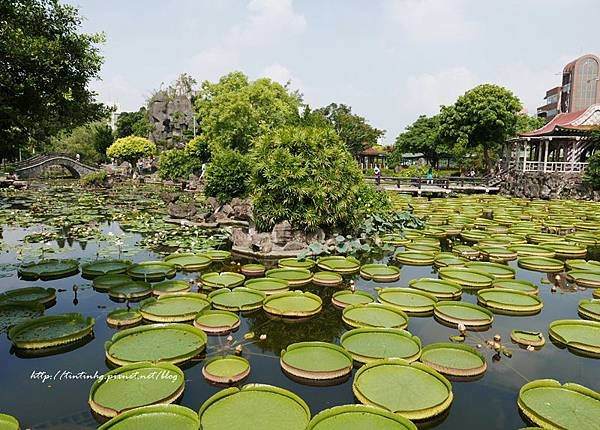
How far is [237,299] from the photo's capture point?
20.4ft

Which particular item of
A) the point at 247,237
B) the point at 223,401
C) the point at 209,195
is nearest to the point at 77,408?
the point at 223,401

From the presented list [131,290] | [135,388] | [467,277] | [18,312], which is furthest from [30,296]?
[467,277]

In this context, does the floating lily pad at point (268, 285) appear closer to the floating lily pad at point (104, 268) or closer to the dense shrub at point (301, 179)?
the floating lily pad at point (104, 268)

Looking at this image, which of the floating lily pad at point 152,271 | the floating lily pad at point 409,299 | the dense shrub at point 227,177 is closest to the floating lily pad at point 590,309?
the floating lily pad at point 409,299

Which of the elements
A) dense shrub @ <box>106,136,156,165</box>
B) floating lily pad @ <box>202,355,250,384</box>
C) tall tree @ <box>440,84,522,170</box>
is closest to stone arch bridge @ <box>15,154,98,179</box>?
dense shrub @ <box>106,136,156,165</box>

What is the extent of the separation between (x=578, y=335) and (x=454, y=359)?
79.1 inches

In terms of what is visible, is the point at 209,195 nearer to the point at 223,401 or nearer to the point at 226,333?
the point at 226,333

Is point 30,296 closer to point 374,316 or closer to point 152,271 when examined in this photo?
point 152,271

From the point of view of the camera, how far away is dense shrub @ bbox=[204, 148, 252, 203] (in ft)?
50.9

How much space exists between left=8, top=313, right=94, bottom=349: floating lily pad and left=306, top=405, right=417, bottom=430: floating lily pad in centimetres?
327

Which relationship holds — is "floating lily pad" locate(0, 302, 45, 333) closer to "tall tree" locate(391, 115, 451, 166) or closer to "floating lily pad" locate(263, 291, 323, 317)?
"floating lily pad" locate(263, 291, 323, 317)

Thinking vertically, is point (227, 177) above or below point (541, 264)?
above

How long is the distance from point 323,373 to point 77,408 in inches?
89.5

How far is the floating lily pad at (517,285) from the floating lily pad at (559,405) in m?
3.23
